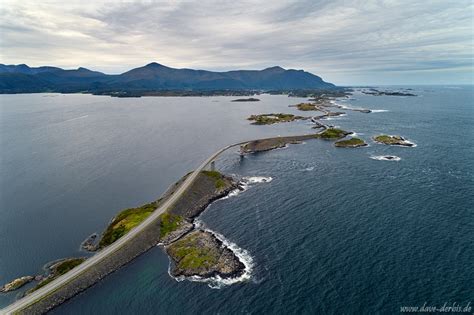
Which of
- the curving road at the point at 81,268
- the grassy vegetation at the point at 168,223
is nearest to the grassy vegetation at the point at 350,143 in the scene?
the curving road at the point at 81,268

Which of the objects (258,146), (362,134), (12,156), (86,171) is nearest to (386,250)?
(258,146)

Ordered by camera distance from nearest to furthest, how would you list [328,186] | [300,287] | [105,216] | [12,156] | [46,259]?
[300,287], [46,259], [105,216], [328,186], [12,156]

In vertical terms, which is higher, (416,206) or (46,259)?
(416,206)

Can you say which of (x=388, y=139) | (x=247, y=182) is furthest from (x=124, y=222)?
(x=388, y=139)

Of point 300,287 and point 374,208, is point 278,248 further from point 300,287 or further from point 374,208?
point 374,208

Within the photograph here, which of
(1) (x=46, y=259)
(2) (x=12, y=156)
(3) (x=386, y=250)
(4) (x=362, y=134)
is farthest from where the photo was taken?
(4) (x=362, y=134)

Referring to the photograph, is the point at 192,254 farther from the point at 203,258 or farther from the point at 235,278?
the point at 235,278

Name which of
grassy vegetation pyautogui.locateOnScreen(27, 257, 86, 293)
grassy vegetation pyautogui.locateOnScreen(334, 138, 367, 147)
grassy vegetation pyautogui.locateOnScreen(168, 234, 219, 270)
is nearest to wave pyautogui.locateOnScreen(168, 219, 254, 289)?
grassy vegetation pyautogui.locateOnScreen(168, 234, 219, 270)
